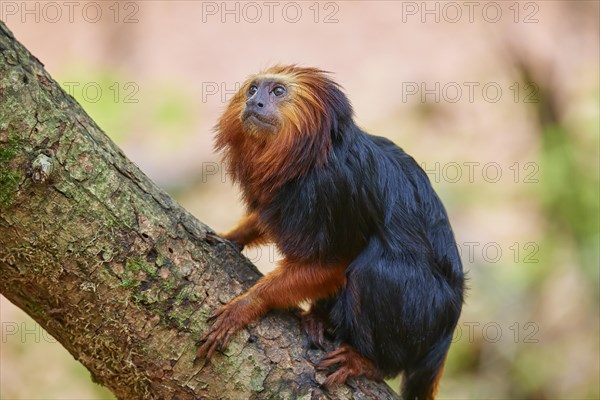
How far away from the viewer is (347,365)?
9.41 ft

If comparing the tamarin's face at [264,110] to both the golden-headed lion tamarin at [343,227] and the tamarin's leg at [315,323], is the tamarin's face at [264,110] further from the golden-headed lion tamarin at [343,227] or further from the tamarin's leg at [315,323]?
the tamarin's leg at [315,323]

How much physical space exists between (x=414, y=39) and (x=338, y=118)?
700 centimetres

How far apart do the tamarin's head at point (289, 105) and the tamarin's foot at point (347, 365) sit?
98 cm

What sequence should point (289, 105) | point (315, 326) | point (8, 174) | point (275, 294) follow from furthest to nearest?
point (289, 105) < point (315, 326) < point (275, 294) < point (8, 174)

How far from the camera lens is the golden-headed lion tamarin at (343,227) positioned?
9.92 feet

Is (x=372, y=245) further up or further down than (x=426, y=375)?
further up

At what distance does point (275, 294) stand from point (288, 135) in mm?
758

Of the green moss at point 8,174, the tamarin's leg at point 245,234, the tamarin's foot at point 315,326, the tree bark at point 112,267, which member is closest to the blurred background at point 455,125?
the tamarin's leg at point 245,234

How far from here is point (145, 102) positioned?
7691 mm

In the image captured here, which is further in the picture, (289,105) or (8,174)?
(289,105)

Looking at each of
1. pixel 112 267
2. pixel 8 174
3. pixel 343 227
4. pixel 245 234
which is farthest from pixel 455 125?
pixel 8 174

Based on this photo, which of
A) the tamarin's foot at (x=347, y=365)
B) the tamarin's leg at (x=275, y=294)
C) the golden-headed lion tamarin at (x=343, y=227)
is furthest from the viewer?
the golden-headed lion tamarin at (x=343, y=227)

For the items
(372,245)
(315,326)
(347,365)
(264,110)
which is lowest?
(347,365)

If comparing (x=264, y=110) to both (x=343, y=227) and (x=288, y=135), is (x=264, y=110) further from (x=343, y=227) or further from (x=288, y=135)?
(x=343, y=227)
